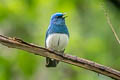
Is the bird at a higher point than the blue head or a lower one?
lower

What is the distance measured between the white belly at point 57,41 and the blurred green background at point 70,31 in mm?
263

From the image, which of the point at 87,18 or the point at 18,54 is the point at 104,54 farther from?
the point at 18,54

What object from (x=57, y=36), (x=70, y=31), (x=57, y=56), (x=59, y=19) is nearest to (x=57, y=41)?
(x=57, y=36)

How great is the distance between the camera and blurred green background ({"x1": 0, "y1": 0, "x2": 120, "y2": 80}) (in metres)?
4.77

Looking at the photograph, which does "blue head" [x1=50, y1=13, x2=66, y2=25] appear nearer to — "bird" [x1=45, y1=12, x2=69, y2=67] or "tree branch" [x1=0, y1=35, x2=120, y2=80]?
"bird" [x1=45, y1=12, x2=69, y2=67]

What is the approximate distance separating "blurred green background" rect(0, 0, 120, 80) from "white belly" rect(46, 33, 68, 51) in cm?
26

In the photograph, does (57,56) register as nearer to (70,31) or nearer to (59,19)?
(59,19)

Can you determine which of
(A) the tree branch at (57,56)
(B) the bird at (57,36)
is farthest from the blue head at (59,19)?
(A) the tree branch at (57,56)

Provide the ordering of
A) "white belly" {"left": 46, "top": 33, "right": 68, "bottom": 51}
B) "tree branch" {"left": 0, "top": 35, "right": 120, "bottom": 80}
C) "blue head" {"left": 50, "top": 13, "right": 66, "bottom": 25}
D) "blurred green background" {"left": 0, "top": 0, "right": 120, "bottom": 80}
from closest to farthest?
"tree branch" {"left": 0, "top": 35, "right": 120, "bottom": 80}
"white belly" {"left": 46, "top": 33, "right": 68, "bottom": 51}
"blurred green background" {"left": 0, "top": 0, "right": 120, "bottom": 80}
"blue head" {"left": 50, "top": 13, "right": 66, "bottom": 25}

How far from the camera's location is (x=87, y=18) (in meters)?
6.18

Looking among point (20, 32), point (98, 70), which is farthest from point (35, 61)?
point (98, 70)

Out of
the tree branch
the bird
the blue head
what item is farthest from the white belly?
the tree branch

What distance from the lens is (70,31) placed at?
5.66m

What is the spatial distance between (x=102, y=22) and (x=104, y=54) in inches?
23.7
